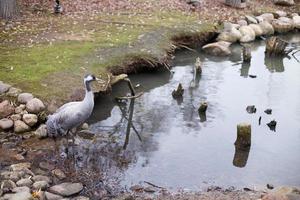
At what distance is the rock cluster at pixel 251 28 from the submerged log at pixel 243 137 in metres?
7.27

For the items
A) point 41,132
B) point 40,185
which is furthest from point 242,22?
point 40,185

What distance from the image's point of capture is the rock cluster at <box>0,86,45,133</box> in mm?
10195

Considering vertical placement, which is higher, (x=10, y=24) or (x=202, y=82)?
(x=10, y=24)

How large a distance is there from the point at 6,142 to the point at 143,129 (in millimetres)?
3205

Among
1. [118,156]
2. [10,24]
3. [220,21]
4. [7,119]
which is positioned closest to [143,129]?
[118,156]

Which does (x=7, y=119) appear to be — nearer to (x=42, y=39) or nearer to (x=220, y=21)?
(x=42, y=39)

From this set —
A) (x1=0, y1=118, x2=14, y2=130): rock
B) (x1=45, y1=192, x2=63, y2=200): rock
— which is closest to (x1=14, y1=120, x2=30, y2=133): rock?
(x1=0, y1=118, x2=14, y2=130): rock

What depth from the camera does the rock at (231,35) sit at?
1861 centimetres

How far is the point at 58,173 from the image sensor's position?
29.2ft

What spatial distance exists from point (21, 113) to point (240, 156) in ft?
15.5

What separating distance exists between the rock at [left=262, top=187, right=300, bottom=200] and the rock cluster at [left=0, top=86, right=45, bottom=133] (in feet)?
16.6

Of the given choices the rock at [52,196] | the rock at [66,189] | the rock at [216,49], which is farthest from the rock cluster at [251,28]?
the rock at [52,196]

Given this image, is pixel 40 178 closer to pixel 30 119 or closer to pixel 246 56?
pixel 30 119

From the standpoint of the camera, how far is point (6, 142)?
9828mm
